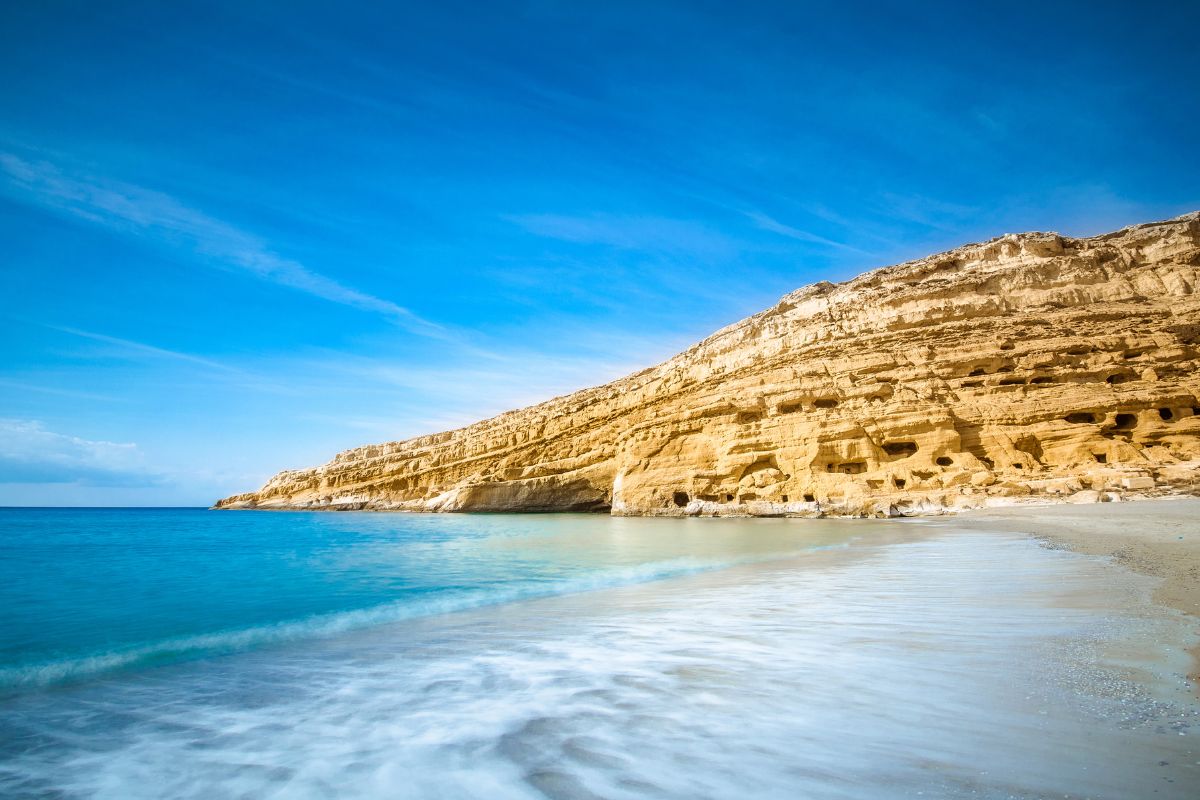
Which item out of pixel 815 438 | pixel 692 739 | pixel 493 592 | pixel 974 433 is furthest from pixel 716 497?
pixel 692 739

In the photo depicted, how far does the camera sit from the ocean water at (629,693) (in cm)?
226

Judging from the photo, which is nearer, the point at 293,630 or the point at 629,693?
the point at 629,693

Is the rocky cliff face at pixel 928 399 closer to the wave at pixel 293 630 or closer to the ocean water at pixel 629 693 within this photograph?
the wave at pixel 293 630

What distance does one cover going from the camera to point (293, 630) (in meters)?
6.10

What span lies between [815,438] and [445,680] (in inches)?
991

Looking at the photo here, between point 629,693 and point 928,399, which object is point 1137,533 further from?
point 928,399

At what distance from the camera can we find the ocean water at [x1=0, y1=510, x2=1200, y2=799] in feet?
7.43

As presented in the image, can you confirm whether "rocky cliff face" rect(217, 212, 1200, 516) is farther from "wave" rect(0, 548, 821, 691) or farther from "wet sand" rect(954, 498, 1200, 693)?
"wave" rect(0, 548, 821, 691)

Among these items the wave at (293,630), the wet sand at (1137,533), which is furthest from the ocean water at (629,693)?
the wet sand at (1137,533)

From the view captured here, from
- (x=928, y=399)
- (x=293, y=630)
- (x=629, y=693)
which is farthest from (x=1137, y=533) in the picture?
(x=928, y=399)

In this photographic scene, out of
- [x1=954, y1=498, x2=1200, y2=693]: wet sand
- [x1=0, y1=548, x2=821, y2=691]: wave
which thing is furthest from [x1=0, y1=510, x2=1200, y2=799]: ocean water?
[x1=954, y1=498, x2=1200, y2=693]: wet sand

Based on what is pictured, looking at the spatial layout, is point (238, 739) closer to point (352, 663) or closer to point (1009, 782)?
point (352, 663)

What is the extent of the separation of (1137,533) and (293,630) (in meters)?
13.0

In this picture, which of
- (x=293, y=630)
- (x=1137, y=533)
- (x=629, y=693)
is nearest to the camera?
(x=629, y=693)
